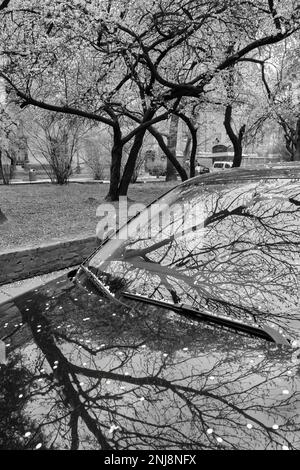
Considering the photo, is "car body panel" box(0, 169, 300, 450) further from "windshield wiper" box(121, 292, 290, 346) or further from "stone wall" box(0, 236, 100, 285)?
"stone wall" box(0, 236, 100, 285)

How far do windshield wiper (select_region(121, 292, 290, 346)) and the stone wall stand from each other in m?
3.65

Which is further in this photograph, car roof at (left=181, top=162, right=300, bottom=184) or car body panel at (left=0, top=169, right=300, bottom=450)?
car roof at (left=181, top=162, right=300, bottom=184)

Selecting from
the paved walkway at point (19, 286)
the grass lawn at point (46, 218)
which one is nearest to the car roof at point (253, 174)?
the paved walkway at point (19, 286)

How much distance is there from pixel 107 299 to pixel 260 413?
101 cm

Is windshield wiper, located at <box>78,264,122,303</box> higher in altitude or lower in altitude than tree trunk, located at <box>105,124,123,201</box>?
lower

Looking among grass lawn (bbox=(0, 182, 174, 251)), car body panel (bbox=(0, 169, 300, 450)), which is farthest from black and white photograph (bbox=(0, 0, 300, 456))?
grass lawn (bbox=(0, 182, 174, 251))

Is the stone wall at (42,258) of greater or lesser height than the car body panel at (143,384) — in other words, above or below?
below

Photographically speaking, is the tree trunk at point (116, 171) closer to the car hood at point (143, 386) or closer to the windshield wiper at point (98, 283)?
the windshield wiper at point (98, 283)

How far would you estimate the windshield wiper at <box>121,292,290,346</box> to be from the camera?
1608mm

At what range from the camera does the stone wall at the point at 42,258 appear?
205 inches

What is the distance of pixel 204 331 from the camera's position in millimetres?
1694

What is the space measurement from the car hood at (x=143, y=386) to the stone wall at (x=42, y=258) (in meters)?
3.44
